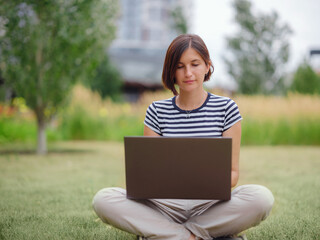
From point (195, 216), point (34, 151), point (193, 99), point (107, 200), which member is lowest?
point (34, 151)

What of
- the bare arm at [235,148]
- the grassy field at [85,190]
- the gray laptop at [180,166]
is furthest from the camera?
the grassy field at [85,190]

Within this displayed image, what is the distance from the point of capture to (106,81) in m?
15.0

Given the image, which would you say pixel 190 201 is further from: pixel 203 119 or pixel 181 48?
pixel 181 48

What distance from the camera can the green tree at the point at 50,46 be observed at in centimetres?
A: 544

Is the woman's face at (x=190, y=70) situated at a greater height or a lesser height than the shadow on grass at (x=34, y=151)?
greater

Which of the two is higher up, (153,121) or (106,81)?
(106,81)

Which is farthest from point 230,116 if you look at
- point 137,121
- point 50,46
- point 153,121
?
point 137,121

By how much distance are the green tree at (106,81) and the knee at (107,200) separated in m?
13.0

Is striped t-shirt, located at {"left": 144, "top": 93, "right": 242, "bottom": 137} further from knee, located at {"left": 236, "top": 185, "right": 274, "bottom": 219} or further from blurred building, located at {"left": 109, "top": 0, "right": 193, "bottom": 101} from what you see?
blurred building, located at {"left": 109, "top": 0, "right": 193, "bottom": 101}

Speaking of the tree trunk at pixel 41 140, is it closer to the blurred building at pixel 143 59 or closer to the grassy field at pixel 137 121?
the grassy field at pixel 137 121

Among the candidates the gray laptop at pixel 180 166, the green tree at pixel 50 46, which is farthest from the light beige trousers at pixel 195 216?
the green tree at pixel 50 46

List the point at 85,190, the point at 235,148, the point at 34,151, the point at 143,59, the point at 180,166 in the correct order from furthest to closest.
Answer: the point at 143,59
the point at 34,151
the point at 85,190
the point at 235,148
the point at 180,166

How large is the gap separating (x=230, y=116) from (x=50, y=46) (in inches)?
173

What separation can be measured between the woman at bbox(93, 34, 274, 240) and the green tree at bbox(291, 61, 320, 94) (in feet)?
42.7
